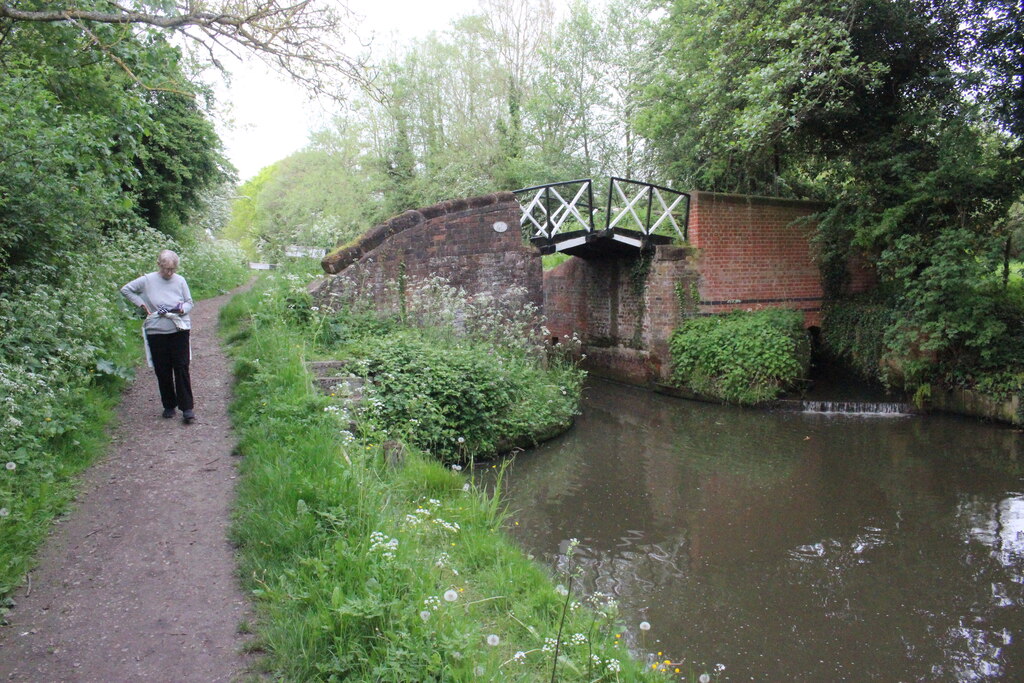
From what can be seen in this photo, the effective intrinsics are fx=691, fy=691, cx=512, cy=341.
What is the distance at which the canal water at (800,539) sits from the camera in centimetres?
446

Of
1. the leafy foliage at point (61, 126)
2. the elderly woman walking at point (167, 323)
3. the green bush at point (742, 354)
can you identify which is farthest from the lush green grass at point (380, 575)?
the green bush at point (742, 354)

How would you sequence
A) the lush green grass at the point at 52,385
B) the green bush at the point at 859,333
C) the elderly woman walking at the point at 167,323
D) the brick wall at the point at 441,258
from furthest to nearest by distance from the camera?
the green bush at the point at 859,333, the brick wall at the point at 441,258, the elderly woman walking at the point at 167,323, the lush green grass at the point at 52,385

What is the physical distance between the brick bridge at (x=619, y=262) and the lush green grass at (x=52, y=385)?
9.83 ft

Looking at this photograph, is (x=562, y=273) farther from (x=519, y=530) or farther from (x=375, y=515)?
(x=375, y=515)

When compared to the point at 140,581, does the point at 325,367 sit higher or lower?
higher

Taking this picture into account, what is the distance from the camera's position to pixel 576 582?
5117mm

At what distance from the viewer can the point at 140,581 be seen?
3.45 metres

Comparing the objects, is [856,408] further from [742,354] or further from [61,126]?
[61,126]

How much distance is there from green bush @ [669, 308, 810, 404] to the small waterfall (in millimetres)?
611

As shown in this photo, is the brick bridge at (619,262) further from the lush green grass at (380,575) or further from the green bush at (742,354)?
the lush green grass at (380,575)

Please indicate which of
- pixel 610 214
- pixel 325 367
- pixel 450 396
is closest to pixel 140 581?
pixel 325 367

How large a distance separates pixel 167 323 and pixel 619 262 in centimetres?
1063

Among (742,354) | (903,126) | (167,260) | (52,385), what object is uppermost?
(903,126)

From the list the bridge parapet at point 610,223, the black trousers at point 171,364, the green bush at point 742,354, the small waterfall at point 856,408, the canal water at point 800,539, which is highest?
the bridge parapet at point 610,223
